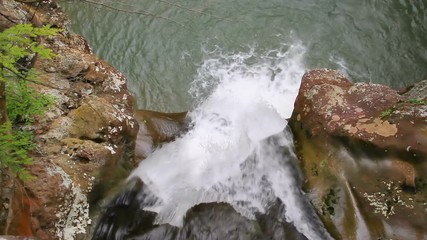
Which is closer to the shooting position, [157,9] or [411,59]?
[411,59]

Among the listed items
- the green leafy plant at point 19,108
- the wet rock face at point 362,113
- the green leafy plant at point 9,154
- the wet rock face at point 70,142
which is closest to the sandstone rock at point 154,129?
the wet rock face at point 70,142

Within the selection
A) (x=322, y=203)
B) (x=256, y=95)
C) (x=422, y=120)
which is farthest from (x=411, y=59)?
(x=322, y=203)

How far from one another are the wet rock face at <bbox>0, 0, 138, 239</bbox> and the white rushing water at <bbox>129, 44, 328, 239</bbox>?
0.76 meters

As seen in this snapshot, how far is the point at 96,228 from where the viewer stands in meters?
5.80

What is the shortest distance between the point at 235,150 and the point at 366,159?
237cm

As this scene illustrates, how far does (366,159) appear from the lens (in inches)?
241

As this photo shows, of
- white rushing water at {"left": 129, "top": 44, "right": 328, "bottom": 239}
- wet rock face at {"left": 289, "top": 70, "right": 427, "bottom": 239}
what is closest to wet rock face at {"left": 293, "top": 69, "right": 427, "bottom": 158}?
wet rock face at {"left": 289, "top": 70, "right": 427, "bottom": 239}

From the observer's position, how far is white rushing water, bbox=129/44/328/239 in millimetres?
6617

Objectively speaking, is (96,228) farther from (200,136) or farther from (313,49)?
(313,49)

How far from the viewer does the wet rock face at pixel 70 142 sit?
5152 mm

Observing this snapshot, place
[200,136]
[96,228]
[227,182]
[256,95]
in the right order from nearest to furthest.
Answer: [96,228]
[227,182]
[200,136]
[256,95]

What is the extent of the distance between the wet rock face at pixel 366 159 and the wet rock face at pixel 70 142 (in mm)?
3001

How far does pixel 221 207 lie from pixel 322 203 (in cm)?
154

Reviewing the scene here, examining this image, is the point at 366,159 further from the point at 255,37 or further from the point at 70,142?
the point at 255,37
